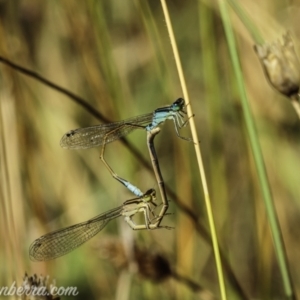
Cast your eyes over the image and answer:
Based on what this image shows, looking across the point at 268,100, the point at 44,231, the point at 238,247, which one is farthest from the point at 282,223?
the point at 44,231

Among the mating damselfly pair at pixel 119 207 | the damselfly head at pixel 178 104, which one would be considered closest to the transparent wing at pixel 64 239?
the mating damselfly pair at pixel 119 207

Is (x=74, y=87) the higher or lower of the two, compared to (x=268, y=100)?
higher

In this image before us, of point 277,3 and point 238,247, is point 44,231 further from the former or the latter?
point 277,3

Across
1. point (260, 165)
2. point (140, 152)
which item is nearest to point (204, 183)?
point (260, 165)

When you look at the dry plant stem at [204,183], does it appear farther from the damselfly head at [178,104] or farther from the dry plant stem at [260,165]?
the damselfly head at [178,104]

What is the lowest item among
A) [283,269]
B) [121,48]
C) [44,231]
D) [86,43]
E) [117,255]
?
[283,269]

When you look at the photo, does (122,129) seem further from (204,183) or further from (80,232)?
(204,183)
